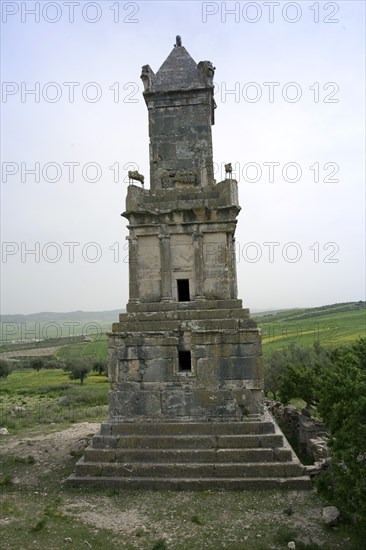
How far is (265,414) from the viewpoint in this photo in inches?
503

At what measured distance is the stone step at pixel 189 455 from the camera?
11453 millimetres

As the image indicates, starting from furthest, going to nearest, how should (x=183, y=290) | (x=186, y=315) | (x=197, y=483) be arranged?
(x=183, y=290)
(x=186, y=315)
(x=197, y=483)

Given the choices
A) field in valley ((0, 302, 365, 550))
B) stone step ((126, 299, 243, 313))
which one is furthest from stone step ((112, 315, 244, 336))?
field in valley ((0, 302, 365, 550))

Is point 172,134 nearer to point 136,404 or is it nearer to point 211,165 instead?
point 211,165

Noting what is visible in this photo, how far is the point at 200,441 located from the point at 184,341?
111 inches

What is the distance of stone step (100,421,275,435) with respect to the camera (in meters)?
12.1

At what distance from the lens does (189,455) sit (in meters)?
11.7

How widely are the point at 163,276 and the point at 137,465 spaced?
5463 millimetres

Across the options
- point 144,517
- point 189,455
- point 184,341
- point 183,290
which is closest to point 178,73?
point 183,290

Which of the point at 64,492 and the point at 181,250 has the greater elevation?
the point at 181,250

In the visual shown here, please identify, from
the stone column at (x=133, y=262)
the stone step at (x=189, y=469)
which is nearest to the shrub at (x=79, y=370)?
the stone column at (x=133, y=262)

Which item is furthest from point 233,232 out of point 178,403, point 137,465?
point 137,465

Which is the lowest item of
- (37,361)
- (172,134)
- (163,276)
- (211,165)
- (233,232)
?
(37,361)

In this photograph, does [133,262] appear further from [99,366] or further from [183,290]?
[99,366]
